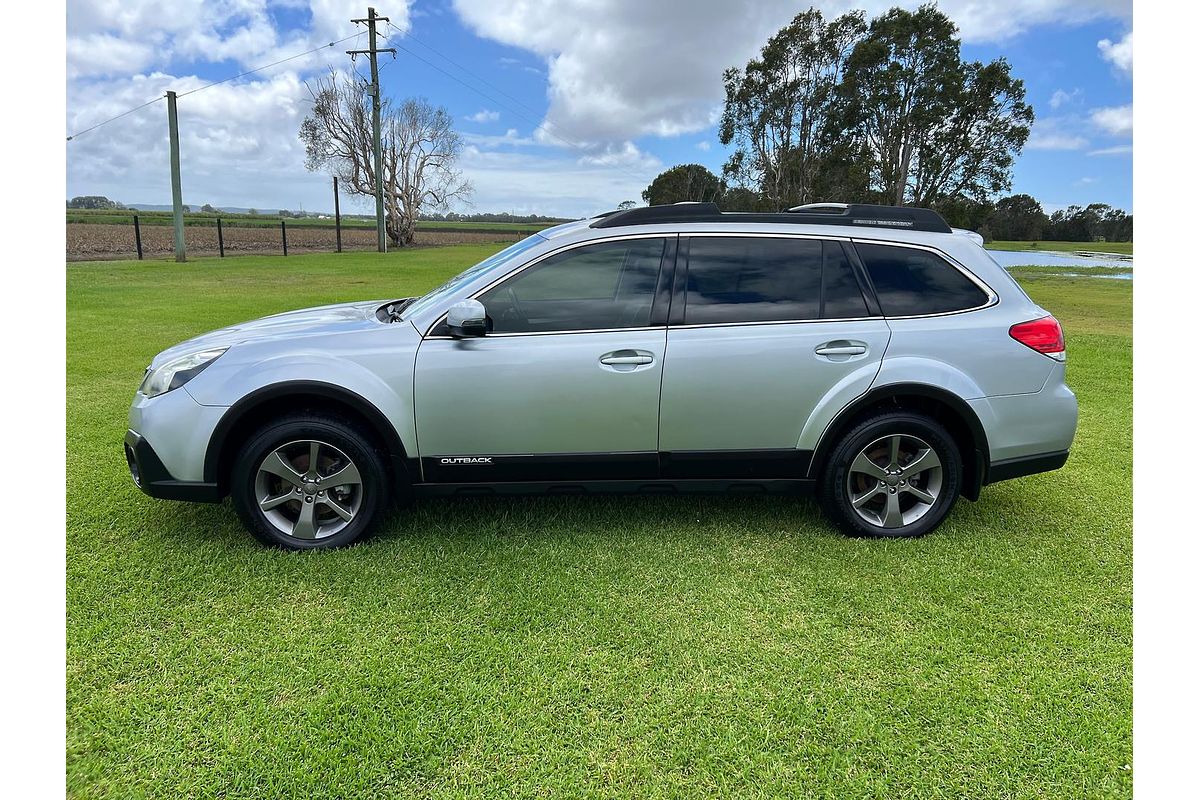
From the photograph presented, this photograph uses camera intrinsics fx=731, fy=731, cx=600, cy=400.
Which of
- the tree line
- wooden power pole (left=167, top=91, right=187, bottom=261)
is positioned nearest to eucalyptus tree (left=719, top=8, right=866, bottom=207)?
the tree line

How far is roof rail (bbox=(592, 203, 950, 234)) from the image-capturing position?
3943 millimetres

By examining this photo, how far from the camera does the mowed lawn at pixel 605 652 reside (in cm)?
234

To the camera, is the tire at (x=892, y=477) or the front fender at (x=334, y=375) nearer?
the front fender at (x=334, y=375)

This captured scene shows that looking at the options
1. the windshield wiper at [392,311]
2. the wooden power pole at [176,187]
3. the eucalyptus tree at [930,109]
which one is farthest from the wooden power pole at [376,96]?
the windshield wiper at [392,311]

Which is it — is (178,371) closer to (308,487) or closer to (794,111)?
(308,487)

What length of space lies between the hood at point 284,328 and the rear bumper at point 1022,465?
337cm

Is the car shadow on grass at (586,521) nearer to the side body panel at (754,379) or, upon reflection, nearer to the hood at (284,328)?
the side body panel at (754,379)

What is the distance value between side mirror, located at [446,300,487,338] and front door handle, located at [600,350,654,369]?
2.05ft

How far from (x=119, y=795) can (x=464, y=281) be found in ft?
8.67

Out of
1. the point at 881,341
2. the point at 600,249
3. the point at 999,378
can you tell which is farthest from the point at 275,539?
the point at 999,378

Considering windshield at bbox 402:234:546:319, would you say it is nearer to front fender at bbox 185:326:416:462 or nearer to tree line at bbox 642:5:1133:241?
front fender at bbox 185:326:416:462

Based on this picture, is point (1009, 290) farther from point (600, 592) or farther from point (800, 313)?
point (600, 592)

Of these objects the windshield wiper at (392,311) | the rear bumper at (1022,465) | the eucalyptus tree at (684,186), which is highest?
the eucalyptus tree at (684,186)

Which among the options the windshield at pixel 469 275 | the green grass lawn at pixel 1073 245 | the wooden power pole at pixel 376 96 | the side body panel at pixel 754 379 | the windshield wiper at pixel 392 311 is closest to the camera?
the side body panel at pixel 754 379
